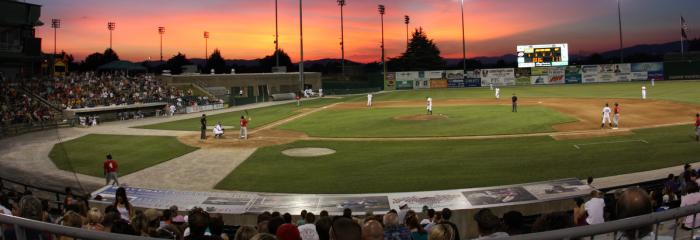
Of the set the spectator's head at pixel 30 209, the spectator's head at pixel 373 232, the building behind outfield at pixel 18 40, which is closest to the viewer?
the spectator's head at pixel 373 232

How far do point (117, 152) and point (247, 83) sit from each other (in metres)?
53.5

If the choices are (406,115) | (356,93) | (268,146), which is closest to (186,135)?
(268,146)

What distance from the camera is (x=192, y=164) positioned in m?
24.1

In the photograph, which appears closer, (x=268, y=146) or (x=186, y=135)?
(x=268, y=146)

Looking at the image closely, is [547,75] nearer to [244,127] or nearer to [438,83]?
[438,83]

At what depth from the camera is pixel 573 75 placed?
86.5m

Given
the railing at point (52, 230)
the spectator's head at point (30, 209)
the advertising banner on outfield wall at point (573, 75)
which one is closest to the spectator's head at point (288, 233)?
the railing at point (52, 230)

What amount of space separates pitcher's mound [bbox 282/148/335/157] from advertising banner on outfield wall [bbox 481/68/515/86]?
66674mm

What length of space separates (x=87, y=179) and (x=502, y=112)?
99.5 ft

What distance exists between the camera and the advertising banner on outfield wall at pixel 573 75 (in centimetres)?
8612

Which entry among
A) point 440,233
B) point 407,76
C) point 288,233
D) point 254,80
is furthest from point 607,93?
point 440,233

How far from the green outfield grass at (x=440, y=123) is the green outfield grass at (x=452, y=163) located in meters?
3.71

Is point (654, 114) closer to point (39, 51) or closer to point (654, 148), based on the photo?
point (654, 148)

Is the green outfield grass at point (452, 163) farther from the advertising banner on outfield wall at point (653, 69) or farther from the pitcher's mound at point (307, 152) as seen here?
the advertising banner on outfield wall at point (653, 69)
